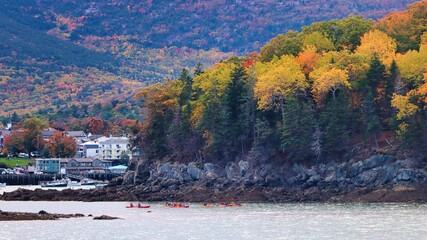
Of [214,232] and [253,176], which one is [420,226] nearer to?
[214,232]

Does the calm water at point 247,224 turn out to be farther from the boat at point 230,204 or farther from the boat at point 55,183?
the boat at point 55,183

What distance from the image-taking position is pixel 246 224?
8888cm

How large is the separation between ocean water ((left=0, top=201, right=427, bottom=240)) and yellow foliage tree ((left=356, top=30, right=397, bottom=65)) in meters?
27.7

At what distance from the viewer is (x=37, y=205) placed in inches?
4670

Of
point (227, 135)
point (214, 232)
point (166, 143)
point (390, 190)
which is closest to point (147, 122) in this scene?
point (166, 143)

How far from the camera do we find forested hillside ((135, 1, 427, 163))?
117812mm

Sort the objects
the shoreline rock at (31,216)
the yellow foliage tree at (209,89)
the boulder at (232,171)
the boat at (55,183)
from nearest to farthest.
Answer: the shoreline rock at (31,216)
the boulder at (232,171)
the yellow foliage tree at (209,89)
the boat at (55,183)

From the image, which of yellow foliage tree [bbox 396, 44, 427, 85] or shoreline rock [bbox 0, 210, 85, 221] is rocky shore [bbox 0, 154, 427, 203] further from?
shoreline rock [bbox 0, 210, 85, 221]

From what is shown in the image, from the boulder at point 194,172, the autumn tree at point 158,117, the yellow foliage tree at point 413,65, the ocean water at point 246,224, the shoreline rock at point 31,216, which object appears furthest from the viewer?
the autumn tree at point 158,117

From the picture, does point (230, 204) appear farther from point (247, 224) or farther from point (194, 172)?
point (247, 224)

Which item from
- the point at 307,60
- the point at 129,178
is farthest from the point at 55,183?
the point at 307,60

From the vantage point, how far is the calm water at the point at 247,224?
8038cm

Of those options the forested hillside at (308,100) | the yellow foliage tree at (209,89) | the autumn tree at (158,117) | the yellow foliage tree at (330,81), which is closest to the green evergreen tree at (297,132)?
the forested hillside at (308,100)

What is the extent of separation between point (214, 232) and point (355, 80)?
1840 inches
